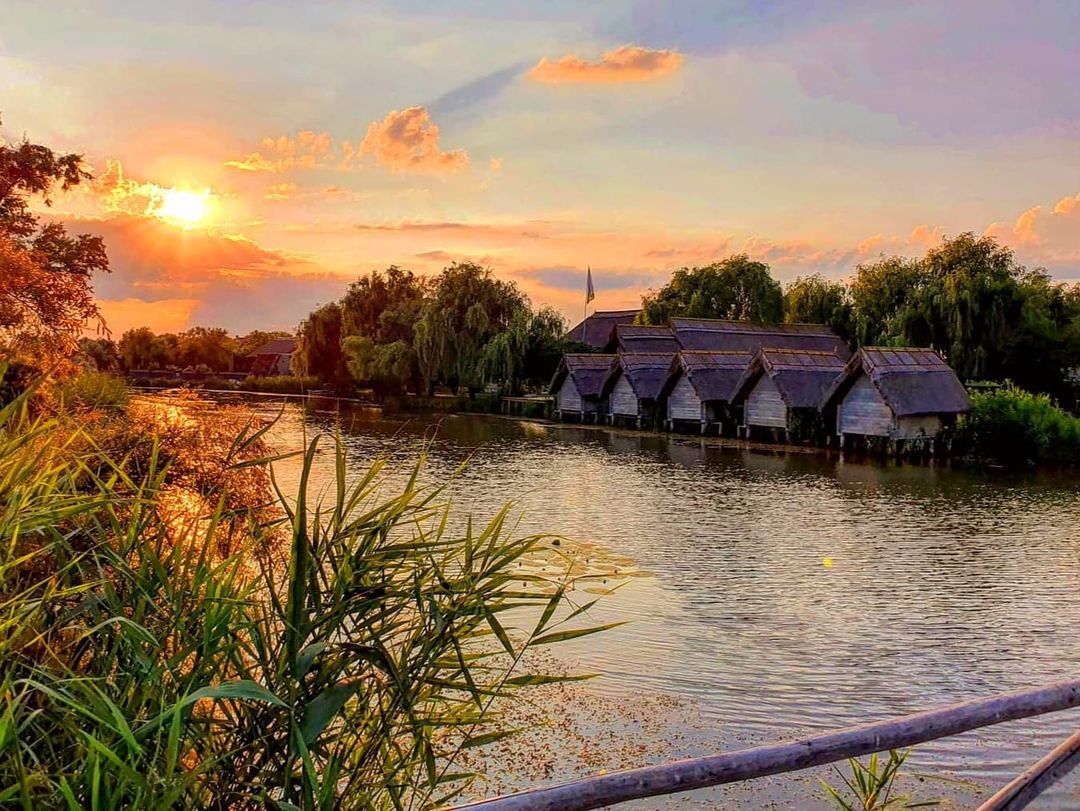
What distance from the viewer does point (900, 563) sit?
12930 mm

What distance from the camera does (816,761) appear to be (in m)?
3.15

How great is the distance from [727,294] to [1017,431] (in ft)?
100

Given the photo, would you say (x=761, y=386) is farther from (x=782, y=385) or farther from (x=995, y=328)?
(x=995, y=328)

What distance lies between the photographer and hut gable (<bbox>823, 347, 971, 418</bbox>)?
26.8m

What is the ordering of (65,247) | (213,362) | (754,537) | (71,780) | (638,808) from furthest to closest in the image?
(213,362) < (65,247) < (754,537) < (638,808) < (71,780)

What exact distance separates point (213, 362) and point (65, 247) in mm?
63295

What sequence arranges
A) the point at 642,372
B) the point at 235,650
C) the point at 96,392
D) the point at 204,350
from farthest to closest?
the point at 204,350, the point at 642,372, the point at 96,392, the point at 235,650

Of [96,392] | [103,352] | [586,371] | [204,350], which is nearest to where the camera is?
[96,392]

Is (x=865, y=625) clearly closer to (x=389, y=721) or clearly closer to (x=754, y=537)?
(x=754, y=537)

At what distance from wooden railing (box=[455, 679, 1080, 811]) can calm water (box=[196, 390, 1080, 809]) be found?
1410mm

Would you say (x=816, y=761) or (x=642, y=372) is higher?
(x=642, y=372)

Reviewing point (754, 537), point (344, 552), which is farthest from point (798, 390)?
point (344, 552)

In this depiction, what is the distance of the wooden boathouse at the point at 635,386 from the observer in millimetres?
37156

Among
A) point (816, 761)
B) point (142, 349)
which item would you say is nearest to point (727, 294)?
point (142, 349)
